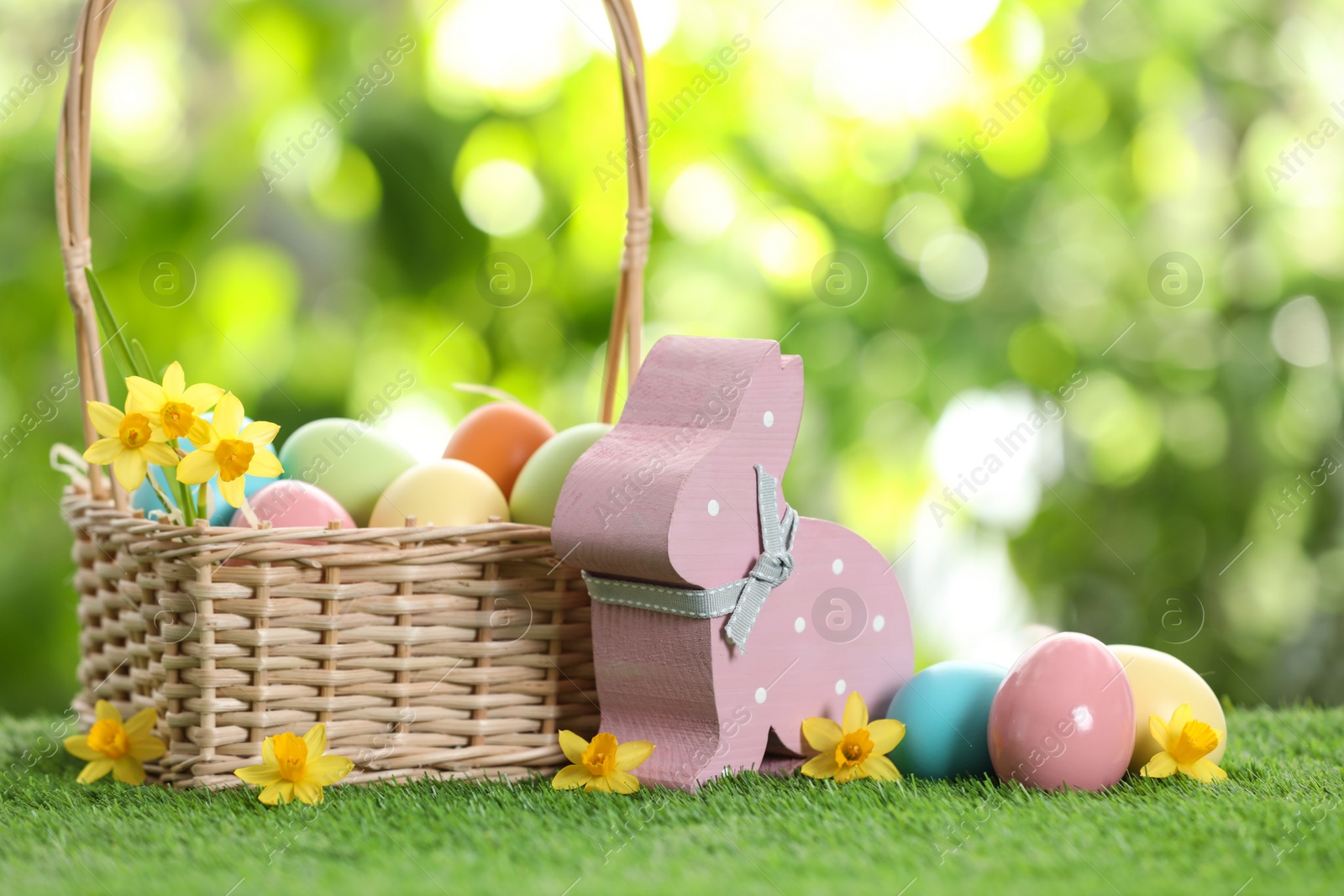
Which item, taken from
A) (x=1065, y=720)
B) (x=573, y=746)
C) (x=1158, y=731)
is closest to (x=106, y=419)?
(x=573, y=746)

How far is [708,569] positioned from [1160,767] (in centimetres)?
48

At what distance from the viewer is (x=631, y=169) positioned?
1.43 m

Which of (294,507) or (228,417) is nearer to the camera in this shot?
(228,417)

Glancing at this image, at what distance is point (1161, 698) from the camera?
121 cm

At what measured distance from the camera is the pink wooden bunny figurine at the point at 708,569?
3.69 feet

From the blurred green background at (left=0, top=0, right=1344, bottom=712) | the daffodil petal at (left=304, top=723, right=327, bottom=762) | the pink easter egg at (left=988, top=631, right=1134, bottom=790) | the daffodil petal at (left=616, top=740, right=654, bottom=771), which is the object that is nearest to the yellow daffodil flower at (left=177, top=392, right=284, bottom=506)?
the daffodil petal at (left=304, top=723, right=327, bottom=762)

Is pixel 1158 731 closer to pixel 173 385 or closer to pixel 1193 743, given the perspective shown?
pixel 1193 743

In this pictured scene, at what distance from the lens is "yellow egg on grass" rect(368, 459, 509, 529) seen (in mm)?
1265

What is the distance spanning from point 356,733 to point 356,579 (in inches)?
5.9

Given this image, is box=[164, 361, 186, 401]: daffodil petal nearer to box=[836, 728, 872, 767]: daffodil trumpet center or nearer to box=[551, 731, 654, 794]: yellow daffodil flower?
box=[551, 731, 654, 794]: yellow daffodil flower

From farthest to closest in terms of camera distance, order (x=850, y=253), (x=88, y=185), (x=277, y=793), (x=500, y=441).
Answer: (x=850, y=253)
(x=500, y=441)
(x=88, y=185)
(x=277, y=793)

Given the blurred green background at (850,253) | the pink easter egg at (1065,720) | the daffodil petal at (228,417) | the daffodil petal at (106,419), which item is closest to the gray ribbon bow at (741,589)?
the pink easter egg at (1065,720)

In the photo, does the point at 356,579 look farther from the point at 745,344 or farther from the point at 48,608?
the point at 48,608

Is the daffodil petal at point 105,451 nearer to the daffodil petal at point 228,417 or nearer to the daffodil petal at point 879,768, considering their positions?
the daffodil petal at point 228,417
